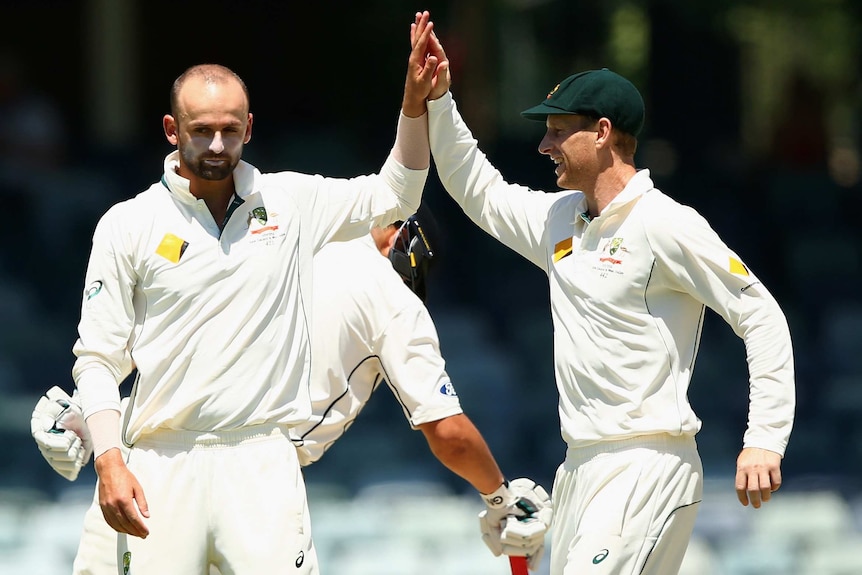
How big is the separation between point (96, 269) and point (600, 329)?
1.27m

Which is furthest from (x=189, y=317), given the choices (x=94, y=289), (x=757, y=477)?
(x=757, y=477)

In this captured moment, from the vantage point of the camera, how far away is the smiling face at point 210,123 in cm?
359

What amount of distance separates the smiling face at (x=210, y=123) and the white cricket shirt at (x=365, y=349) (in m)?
1.10

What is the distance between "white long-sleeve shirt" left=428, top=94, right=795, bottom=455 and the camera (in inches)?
143

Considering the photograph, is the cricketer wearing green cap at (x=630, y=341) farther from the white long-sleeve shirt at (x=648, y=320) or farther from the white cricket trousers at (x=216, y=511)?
the white cricket trousers at (x=216, y=511)

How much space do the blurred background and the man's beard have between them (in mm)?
2842

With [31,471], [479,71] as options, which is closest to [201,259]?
[31,471]

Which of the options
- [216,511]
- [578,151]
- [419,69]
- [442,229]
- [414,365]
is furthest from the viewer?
[442,229]

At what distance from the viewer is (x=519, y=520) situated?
478 centimetres

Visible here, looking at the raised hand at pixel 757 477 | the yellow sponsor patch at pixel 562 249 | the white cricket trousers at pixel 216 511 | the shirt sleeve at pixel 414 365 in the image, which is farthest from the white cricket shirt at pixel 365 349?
the raised hand at pixel 757 477

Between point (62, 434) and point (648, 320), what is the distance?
1531 mm

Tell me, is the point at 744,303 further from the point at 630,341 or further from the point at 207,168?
the point at 207,168

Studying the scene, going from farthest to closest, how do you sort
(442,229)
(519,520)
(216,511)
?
(442,229)
(519,520)
(216,511)

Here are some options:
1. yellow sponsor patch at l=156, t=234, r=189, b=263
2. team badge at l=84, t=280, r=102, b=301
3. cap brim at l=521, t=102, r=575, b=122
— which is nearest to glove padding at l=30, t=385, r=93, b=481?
team badge at l=84, t=280, r=102, b=301
